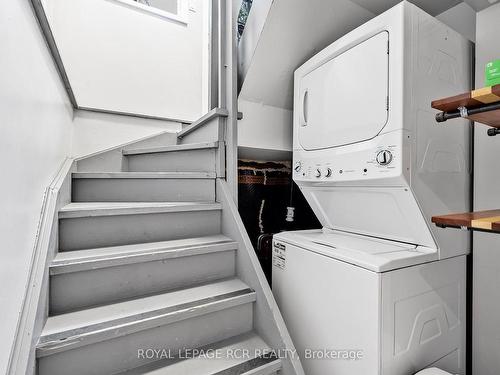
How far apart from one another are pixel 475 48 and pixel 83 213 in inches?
81.6

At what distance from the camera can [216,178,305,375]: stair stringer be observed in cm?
112

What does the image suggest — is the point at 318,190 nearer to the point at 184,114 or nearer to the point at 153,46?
the point at 184,114

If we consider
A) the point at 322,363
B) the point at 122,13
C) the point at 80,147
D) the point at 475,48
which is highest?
the point at 122,13

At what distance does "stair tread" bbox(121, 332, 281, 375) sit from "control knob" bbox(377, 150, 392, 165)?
36.4 inches

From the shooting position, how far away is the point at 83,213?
126cm

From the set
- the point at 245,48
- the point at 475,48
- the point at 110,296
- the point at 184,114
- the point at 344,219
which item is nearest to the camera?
the point at 110,296

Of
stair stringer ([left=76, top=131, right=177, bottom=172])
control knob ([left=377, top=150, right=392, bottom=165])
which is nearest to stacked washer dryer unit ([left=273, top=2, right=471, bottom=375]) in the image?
control knob ([left=377, top=150, right=392, bottom=165])

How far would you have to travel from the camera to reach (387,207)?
47.1 inches

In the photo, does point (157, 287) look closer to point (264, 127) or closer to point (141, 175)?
point (141, 175)

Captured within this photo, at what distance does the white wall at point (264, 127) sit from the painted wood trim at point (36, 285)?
1076mm

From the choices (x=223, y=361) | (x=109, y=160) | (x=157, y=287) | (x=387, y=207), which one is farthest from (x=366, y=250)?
(x=109, y=160)

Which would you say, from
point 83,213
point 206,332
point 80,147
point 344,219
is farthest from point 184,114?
point 206,332

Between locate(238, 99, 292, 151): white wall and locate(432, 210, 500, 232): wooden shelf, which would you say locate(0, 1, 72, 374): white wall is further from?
locate(432, 210, 500, 232): wooden shelf

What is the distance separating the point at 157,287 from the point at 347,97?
4.22 ft
